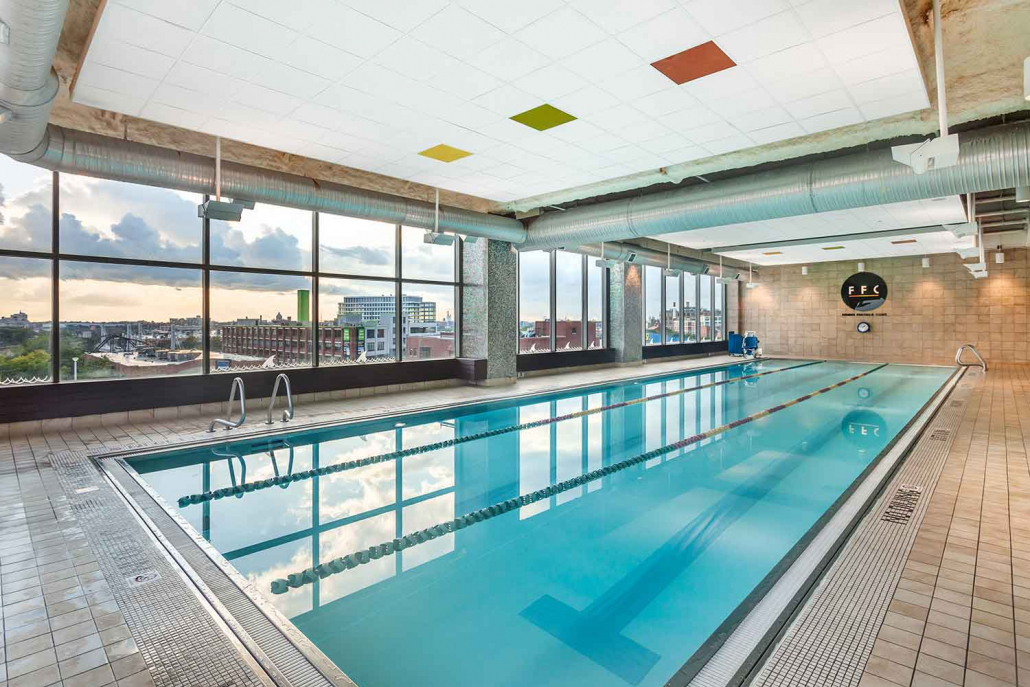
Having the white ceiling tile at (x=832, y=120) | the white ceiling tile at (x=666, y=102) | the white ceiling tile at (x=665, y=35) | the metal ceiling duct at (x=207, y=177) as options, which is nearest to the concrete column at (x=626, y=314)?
the metal ceiling duct at (x=207, y=177)

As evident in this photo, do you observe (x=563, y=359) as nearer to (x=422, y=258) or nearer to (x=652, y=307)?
(x=422, y=258)

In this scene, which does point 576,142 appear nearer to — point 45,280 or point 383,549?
point 383,549

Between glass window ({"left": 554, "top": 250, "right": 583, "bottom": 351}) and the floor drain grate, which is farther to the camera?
glass window ({"left": 554, "top": 250, "right": 583, "bottom": 351})

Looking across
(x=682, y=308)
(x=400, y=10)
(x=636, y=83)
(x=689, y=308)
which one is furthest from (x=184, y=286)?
(x=689, y=308)

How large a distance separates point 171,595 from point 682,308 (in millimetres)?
15191

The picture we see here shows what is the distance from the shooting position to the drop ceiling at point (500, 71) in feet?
9.61

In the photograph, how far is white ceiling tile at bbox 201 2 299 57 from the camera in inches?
116

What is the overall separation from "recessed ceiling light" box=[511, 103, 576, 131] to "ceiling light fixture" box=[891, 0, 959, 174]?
2362 mm

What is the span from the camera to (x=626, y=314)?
12.6 m

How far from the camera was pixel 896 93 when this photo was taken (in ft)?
12.9

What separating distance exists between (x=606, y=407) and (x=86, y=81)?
6477 millimetres

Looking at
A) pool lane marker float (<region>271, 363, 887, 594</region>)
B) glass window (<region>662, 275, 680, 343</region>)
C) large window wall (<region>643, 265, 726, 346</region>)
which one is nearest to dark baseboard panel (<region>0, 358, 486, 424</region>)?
pool lane marker float (<region>271, 363, 887, 594</region>)

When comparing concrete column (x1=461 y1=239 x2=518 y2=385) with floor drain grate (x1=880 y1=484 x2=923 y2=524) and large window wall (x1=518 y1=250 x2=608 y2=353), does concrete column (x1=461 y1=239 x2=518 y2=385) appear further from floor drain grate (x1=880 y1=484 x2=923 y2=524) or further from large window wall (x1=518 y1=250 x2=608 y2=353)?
floor drain grate (x1=880 y1=484 x2=923 y2=524)

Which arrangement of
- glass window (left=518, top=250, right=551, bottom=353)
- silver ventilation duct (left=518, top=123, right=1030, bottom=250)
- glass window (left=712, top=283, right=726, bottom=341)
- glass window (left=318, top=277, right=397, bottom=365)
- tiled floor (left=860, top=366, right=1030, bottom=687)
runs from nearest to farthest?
1. tiled floor (left=860, top=366, right=1030, bottom=687)
2. silver ventilation duct (left=518, top=123, right=1030, bottom=250)
3. glass window (left=318, top=277, right=397, bottom=365)
4. glass window (left=518, top=250, right=551, bottom=353)
5. glass window (left=712, top=283, right=726, bottom=341)
